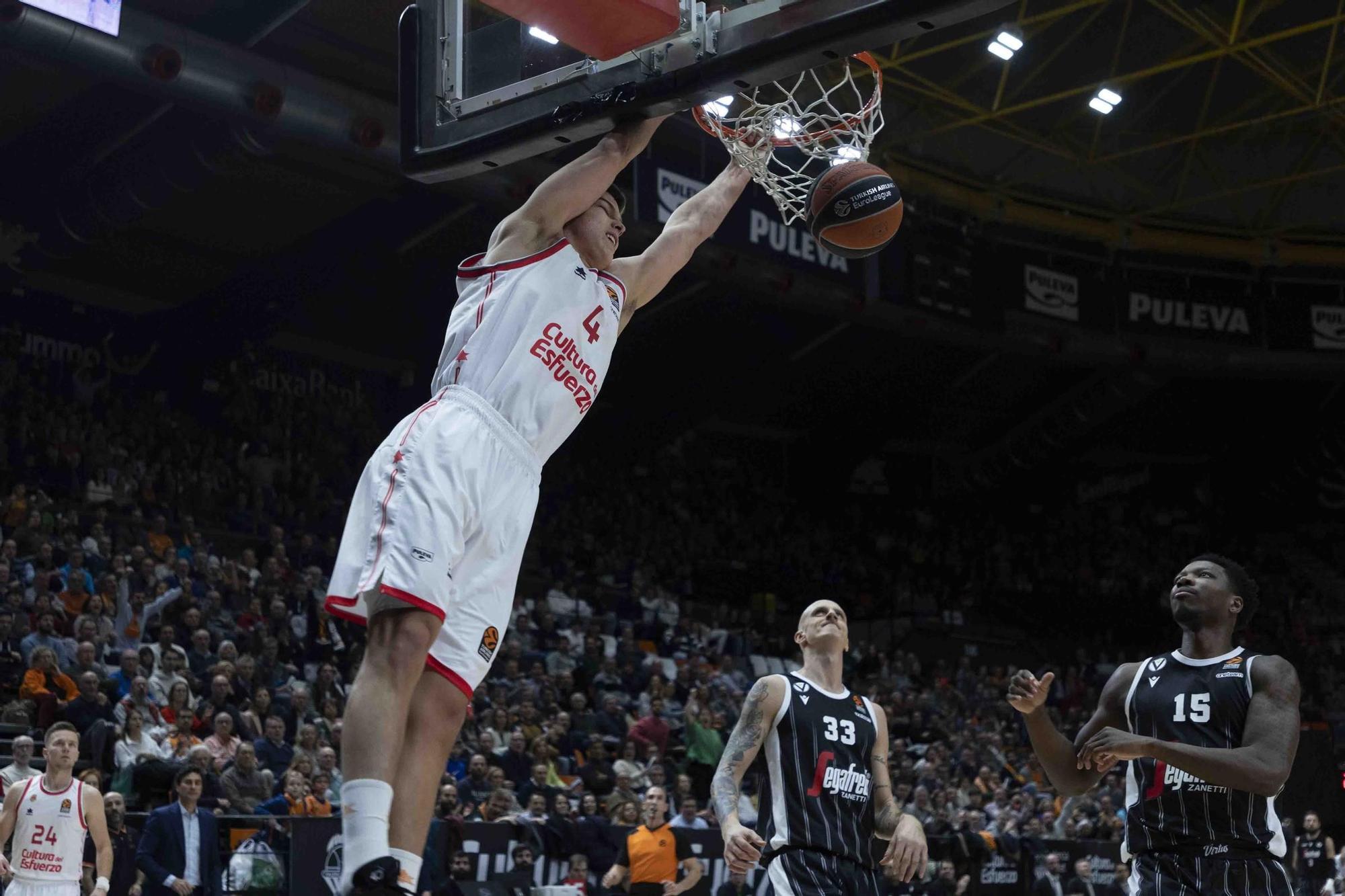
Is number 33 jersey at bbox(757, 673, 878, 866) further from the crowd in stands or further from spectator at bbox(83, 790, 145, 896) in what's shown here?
spectator at bbox(83, 790, 145, 896)

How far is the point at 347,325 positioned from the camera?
23328 millimetres

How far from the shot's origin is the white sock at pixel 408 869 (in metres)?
3.28

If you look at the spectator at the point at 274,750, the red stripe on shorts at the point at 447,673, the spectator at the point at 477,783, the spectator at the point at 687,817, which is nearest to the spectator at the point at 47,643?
the spectator at the point at 274,750

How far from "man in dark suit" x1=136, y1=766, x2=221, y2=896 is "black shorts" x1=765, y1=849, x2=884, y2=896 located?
5252 mm

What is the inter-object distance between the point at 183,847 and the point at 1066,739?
22.5 feet

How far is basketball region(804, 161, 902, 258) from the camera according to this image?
17.9ft

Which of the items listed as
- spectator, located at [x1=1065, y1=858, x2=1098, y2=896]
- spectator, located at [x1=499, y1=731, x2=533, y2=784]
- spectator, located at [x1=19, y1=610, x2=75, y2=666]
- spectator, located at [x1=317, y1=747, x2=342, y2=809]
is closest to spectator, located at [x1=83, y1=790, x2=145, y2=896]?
spectator, located at [x1=317, y1=747, x2=342, y2=809]

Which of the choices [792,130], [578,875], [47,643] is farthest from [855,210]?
[47,643]

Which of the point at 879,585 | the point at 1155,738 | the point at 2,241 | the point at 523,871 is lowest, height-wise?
the point at 523,871

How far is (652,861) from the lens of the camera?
11.5 m

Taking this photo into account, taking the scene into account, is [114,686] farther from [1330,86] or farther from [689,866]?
[1330,86]

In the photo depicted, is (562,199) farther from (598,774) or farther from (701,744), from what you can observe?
(701,744)

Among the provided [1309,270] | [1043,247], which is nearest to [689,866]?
[1043,247]

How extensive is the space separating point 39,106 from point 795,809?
50.5 ft
